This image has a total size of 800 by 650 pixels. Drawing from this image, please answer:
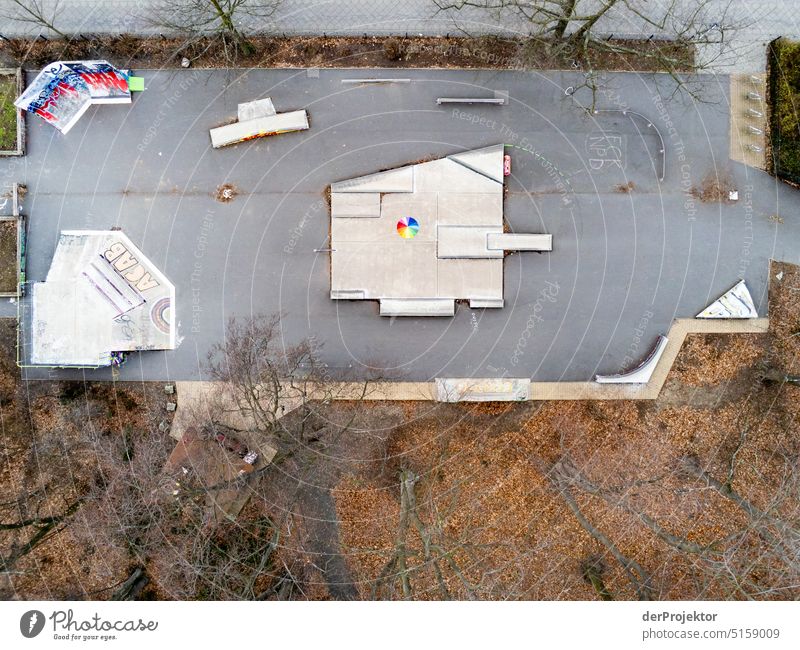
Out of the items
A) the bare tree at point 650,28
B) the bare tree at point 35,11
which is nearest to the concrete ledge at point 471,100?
the bare tree at point 650,28

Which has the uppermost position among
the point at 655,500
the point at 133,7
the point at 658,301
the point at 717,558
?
the point at 133,7

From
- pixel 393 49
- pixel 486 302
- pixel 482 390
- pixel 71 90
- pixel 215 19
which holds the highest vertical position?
pixel 215 19

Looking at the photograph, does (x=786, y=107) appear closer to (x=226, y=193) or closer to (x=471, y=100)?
(x=471, y=100)

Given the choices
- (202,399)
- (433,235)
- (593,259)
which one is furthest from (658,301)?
(202,399)

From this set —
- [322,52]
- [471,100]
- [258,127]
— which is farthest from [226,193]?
[471,100]

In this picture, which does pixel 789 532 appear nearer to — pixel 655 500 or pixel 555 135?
pixel 655 500

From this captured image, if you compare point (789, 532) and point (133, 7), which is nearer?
point (789, 532)
